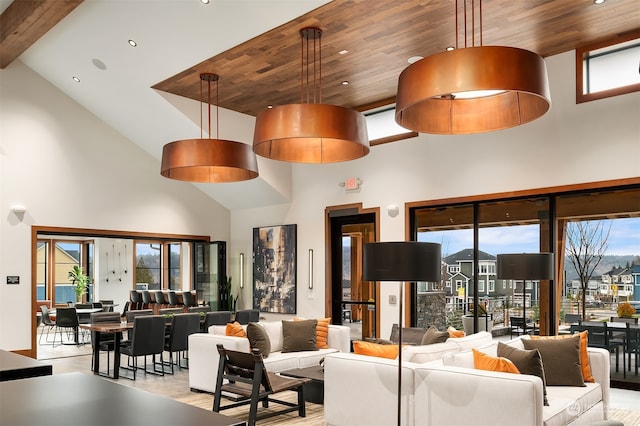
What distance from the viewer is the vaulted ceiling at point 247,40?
5.80 metres

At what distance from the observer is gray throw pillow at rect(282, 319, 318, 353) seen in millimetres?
7000

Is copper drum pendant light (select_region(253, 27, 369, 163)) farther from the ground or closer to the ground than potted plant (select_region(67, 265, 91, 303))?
farther from the ground

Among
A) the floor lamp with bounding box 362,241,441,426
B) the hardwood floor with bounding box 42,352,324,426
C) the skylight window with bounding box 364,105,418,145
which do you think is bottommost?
the hardwood floor with bounding box 42,352,324,426

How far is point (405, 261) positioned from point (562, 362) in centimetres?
206

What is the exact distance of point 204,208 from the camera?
1114 centimetres

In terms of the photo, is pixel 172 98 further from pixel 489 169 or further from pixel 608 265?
pixel 608 265

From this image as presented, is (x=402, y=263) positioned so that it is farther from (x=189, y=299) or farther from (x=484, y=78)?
(x=189, y=299)

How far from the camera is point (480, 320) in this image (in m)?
7.64

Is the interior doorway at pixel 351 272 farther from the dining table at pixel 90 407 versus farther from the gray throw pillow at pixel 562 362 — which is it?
the dining table at pixel 90 407

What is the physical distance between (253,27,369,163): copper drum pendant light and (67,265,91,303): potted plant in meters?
13.0

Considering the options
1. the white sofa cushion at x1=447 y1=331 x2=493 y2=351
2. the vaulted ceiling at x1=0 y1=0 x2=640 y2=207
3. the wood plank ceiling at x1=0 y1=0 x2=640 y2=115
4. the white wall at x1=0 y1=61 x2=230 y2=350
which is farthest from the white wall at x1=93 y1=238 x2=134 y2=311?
the white sofa cushion at x1=447 y1=331 x2=493 y2=351

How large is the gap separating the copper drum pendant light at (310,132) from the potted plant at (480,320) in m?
4.15

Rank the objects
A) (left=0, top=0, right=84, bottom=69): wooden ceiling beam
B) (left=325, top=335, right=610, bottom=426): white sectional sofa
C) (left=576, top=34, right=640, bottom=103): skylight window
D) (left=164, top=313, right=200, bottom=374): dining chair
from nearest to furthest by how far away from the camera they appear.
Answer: (left=325, top=335, right=610, bottom=426): white sectional sofa < (left=576, top=34, right=640, bottom=103): skylight window < (left=0, top=0, right=84, bottom=69): wooden ceiling beam < (left=164, top=313, right=200, bottom=374): dining chair

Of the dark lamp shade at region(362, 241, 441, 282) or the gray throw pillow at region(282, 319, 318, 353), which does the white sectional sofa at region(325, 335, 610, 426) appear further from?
the gray throw pillow at region(282, 319, 318, 353)
